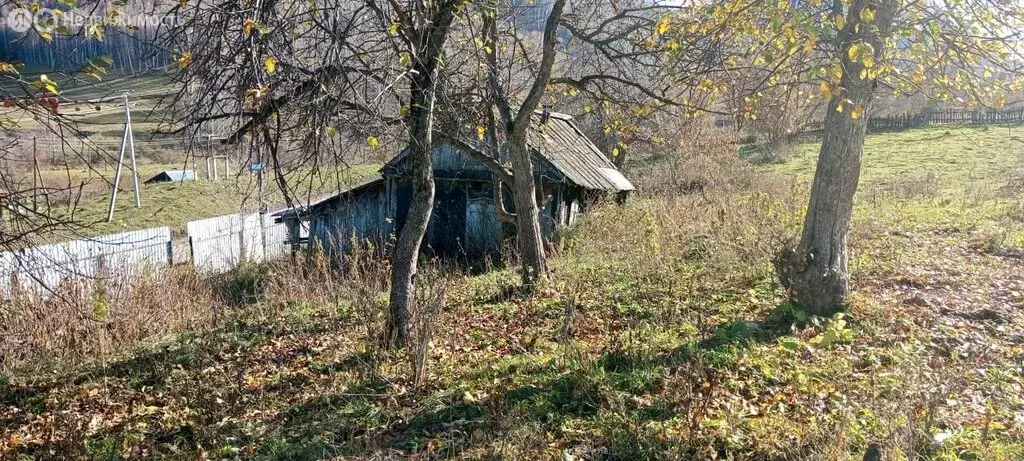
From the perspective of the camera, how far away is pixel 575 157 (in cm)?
1803

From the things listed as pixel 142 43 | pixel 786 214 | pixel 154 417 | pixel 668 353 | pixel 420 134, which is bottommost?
pixel 154 417

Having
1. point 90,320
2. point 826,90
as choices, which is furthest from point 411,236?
point 826,90

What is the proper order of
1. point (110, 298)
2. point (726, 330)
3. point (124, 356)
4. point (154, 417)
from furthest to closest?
point (110, 298) < point (124, 356) < point (726, 330) < point (154, 417)

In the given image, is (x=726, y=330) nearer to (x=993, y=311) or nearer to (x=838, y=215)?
(x=838, y=215)

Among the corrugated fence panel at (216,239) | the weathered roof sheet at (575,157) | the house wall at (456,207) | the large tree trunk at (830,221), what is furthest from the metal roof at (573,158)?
the large tree trunk at (830,221)

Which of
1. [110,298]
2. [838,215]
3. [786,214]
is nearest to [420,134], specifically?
[838,215]

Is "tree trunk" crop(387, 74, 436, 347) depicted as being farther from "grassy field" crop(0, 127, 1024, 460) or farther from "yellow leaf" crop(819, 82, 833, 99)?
"yellow leaf" crop(819, 82, 833, 99)

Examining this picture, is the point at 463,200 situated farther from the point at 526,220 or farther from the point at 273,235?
the point at 273,235

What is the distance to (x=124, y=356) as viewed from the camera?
7496 millimetres

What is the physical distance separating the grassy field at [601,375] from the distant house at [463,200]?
617 centimetres

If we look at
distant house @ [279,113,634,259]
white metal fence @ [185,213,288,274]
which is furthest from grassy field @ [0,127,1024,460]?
white metal fence @ [185,213,288,274]

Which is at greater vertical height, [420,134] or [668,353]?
[420,134]

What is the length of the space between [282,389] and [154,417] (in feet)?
3.64

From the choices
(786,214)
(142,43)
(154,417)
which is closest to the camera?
(142,43)
